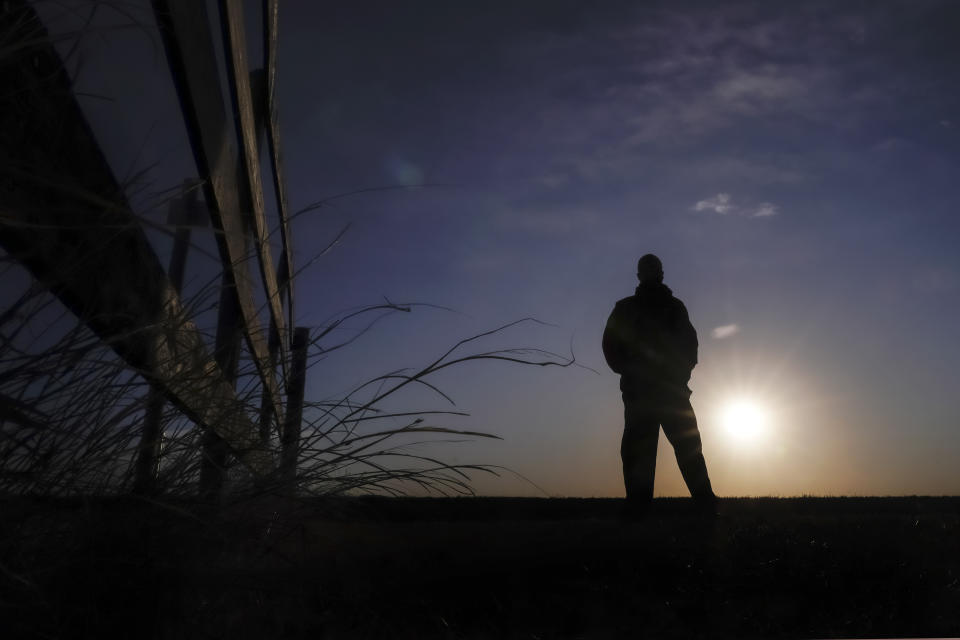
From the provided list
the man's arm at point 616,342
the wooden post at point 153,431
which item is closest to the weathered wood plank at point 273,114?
the wooden post at point 153,431

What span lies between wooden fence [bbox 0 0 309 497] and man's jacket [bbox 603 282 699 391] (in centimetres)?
424

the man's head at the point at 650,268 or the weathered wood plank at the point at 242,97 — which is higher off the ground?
the man's head at the point at 650,268

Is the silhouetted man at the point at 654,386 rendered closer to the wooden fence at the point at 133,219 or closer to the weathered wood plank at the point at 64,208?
the wooden fence at the point at 133,219

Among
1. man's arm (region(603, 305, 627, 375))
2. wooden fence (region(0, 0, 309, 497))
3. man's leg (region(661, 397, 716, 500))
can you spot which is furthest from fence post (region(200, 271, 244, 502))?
man's leg (region(661, 397, 716, 500))

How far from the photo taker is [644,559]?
9.11 ft

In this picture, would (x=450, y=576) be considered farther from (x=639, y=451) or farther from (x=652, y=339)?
(x=652, y=339)

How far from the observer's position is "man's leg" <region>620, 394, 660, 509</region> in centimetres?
592

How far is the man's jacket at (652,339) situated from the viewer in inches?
236

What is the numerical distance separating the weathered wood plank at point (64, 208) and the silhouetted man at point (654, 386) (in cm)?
491

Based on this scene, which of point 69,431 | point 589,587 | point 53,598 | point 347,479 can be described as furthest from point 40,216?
point 589,587

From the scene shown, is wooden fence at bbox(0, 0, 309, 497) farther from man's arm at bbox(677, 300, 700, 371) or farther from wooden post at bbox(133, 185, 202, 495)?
man's arm at bbox(677, 300, 700, 371)

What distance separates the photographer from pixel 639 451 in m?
5.96

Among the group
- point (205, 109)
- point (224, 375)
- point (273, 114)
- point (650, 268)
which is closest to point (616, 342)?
point (650, 268)

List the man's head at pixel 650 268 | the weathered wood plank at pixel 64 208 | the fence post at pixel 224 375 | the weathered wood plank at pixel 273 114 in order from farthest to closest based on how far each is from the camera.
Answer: the man's head at pixel 650 268 → the weathered wood plank at pixel 273 114 → the fence post at pixel 224 375 → the weathered wood plank at pixel 64 208
